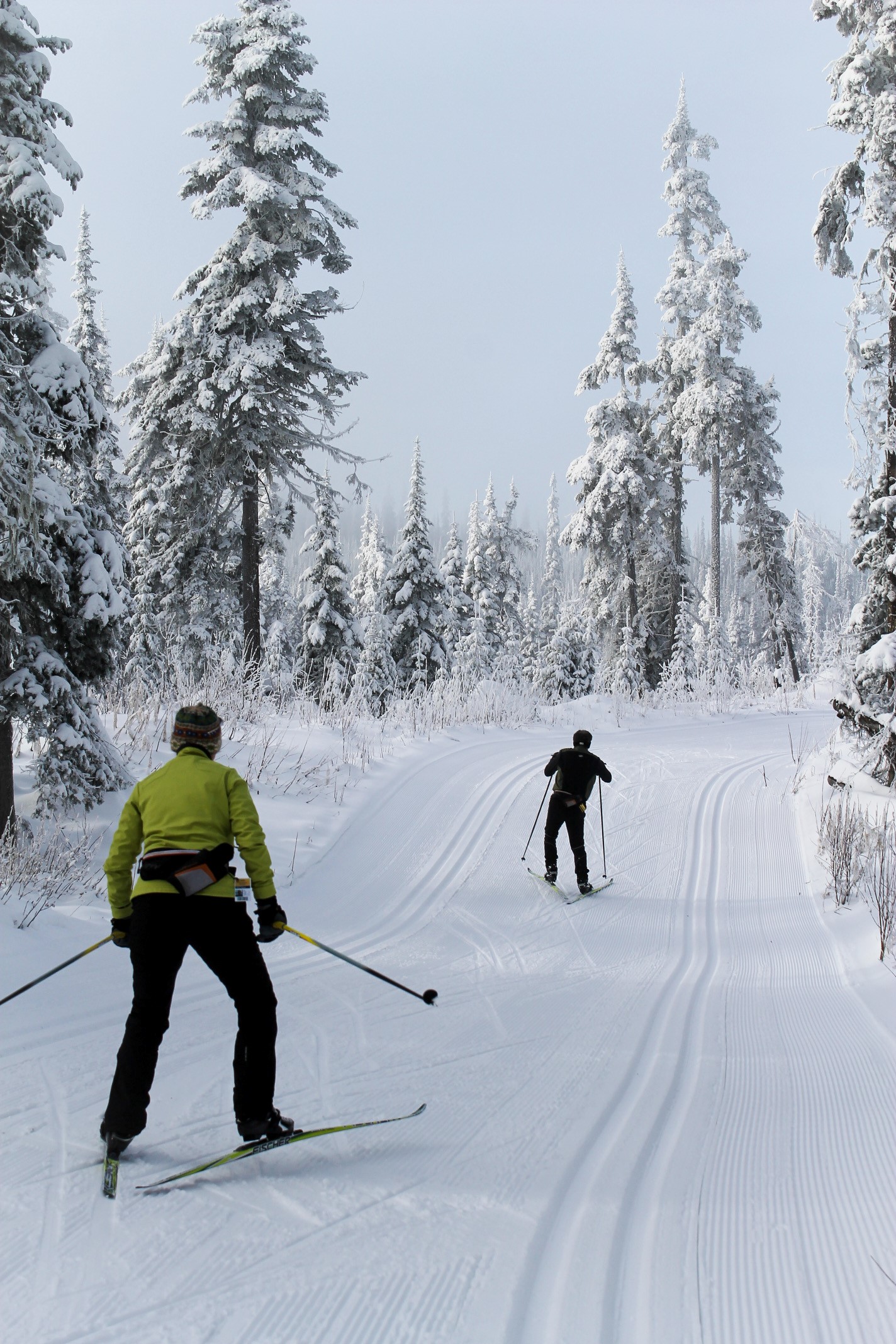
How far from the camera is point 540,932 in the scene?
7398mm

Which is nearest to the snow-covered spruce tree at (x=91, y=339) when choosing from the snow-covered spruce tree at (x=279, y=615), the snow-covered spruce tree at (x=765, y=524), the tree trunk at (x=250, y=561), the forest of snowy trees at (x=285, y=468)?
the forest of snowy trees at (x=285, y=468)

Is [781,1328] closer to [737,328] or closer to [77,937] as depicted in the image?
[77,937]

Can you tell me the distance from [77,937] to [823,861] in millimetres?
7502

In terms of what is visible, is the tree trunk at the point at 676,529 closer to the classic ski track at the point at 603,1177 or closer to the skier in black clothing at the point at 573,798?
the skier in black clothing at the point at 573,798

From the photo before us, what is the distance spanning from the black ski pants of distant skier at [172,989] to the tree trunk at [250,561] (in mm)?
12447

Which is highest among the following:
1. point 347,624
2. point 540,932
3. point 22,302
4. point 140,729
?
point 22,302

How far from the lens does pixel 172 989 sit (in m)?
3.55

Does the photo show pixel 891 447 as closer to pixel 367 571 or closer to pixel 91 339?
pixel 91 339

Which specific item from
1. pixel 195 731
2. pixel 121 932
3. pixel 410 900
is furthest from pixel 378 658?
pixel 121 932

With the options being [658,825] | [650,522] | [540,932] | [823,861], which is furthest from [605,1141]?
[650,522]

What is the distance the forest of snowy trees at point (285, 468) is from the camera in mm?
7664

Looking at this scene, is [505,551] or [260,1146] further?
[505,551]

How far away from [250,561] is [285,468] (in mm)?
2062

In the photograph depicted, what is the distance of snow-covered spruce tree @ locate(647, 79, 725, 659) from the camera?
27.6 m
